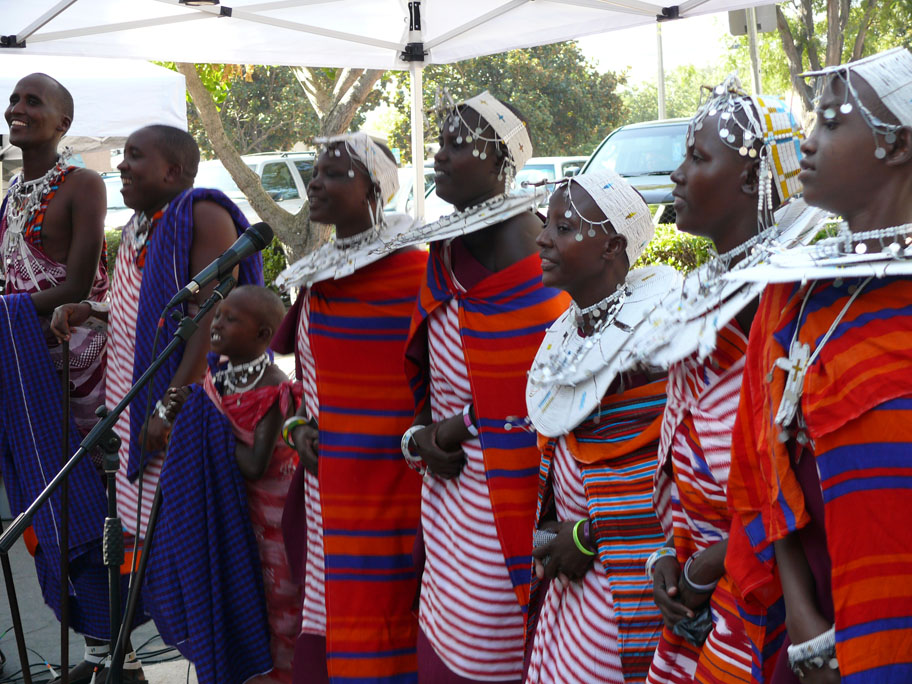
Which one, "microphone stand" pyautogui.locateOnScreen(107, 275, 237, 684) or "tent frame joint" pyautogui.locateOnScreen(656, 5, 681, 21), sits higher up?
"tent frame joint" pyautogui.locateOnScreen(656, 5, 681, 21)

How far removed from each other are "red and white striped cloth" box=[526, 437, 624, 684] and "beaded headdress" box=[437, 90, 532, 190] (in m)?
1.09

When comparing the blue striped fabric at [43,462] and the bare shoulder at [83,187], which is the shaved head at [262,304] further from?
the blue striped fabric at [43,462]

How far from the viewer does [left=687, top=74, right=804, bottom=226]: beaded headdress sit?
2.23 metres

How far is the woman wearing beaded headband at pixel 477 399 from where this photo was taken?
3.15 m

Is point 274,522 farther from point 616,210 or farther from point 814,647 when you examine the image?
point 814,647

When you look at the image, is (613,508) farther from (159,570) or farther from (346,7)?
(346,7)

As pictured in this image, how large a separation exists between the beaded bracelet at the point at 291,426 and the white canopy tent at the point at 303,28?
2548 millimetres

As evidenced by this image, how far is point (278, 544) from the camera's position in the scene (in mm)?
4047

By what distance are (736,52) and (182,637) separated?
1041 inches

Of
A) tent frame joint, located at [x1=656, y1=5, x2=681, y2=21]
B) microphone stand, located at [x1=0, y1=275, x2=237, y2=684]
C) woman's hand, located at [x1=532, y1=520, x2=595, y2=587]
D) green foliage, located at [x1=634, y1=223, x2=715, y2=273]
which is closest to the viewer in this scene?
woman's hand, located at [x1=532, y1=520, x2=595, y2=587]

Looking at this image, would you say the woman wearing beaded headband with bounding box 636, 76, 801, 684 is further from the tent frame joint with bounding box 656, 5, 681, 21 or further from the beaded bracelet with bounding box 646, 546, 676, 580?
A: the tent frame joint with bounding box 656, 5, 681, 21

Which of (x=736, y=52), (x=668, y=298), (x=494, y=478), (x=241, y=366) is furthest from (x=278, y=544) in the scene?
(x=736, y=52)

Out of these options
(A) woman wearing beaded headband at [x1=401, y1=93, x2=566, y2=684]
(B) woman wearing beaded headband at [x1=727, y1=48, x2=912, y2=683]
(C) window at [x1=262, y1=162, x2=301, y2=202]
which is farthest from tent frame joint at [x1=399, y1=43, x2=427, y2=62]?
(C) window at [x1=262, y1=162, x2=301, y2=202]

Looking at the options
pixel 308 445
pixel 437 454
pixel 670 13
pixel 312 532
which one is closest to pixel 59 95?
pixel 308 445
